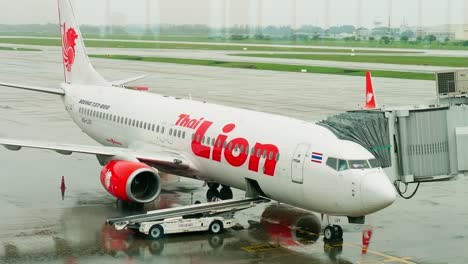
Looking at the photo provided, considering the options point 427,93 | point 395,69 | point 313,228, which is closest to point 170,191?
point 313,228

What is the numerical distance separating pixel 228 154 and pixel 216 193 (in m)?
4.23

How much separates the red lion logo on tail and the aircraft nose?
24247mm

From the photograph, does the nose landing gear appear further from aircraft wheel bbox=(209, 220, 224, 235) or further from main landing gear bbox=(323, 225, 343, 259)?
aircraft wheel bbox=(209, 220, 224, 235)

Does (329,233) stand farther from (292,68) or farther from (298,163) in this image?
(292,68)

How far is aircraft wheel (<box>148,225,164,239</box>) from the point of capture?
27.1m

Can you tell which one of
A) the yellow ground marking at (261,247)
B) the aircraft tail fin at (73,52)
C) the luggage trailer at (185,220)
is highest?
the aircraft tail fin at (73,52)

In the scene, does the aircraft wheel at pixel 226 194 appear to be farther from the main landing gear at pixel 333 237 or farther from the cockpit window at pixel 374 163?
the cockpit window at pixel 374 163

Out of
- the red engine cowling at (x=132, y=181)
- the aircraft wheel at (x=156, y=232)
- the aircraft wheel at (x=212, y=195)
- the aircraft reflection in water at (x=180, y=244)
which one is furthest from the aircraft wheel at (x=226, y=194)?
the aircraft wheel at (x=156, y=232)

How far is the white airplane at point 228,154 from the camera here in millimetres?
25844

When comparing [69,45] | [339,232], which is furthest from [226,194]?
[69,45]

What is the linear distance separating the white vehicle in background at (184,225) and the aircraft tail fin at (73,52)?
1806 centimetres

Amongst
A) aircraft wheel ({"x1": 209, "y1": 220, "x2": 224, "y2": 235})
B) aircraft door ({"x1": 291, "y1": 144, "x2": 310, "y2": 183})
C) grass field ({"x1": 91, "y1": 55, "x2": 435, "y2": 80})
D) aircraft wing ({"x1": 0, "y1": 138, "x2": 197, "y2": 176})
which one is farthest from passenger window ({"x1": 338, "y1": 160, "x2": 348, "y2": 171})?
grass field ({"x1": 91, "y1": 55, "x2": 435, "y2": 80})

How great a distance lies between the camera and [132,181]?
30031mm

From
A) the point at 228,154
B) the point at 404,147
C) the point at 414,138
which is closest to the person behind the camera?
the point at 404,147
